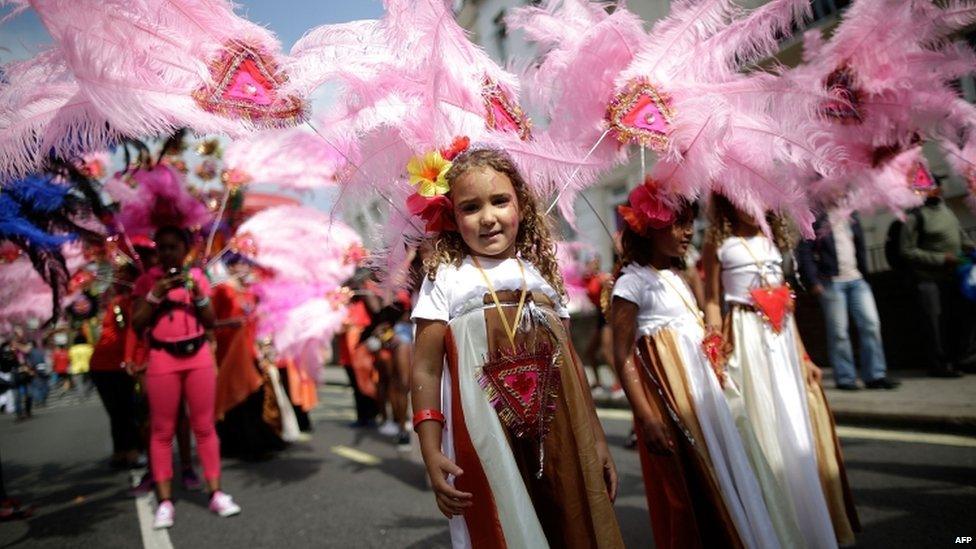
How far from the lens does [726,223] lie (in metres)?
3.21

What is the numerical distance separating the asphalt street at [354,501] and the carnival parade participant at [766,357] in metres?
0.57

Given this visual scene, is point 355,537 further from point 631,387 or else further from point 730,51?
point 730,51

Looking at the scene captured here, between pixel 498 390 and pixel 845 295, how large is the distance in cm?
586

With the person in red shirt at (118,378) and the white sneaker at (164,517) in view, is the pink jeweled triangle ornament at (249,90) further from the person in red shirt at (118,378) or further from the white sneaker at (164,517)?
the person in red shirt at (118,378)

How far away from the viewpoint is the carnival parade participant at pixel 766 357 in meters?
2.54

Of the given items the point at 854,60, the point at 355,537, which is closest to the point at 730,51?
the point at 854,60

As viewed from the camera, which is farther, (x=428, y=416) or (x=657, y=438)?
(x=657, y=438)

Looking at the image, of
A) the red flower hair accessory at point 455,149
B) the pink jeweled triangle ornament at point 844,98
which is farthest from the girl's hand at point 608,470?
the pink jeweled triangle ornament at point 844,98

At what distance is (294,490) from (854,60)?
483cm

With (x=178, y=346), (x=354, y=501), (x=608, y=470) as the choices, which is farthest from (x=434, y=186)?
(x=354, y=501)

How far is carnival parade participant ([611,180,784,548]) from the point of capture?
230cm

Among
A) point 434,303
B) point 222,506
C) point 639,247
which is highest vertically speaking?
point 639,247

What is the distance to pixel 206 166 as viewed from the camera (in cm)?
523

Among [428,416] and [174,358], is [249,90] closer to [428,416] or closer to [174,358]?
[428,416]
